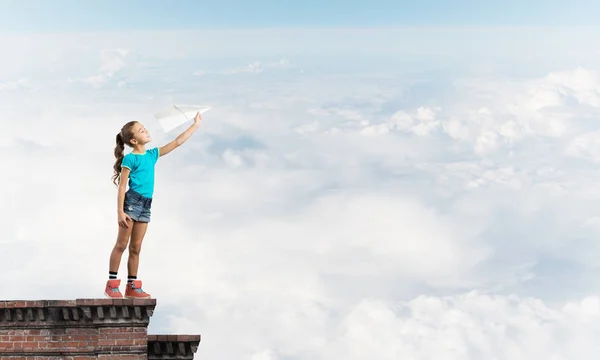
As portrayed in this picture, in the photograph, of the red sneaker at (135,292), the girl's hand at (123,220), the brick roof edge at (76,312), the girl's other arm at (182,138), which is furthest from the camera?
the girl's other arm at (182,138)

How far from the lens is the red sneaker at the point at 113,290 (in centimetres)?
2053

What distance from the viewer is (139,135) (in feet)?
67.4

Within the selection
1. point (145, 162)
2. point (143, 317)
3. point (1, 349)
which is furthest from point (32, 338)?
point (145, 162)

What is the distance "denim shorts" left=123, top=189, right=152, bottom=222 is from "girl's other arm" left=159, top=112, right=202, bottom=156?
1025 millimetres

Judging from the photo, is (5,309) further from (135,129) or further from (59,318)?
(135,129)

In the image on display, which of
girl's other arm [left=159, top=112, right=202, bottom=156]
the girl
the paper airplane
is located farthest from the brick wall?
the paper airplane

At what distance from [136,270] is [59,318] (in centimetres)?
182

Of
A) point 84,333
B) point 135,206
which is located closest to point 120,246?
point 135,206

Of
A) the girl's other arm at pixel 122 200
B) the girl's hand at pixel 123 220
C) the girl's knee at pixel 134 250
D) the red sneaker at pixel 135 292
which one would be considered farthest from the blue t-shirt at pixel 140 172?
the red sneaker at pixel 135 292

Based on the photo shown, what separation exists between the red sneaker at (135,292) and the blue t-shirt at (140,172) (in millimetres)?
1759

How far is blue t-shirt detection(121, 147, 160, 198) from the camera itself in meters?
20.5

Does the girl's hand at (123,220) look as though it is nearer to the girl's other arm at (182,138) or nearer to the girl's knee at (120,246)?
the girl's knee at (120,246)

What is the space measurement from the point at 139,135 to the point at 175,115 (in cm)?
80

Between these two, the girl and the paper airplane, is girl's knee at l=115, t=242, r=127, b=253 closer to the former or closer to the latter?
the girl
